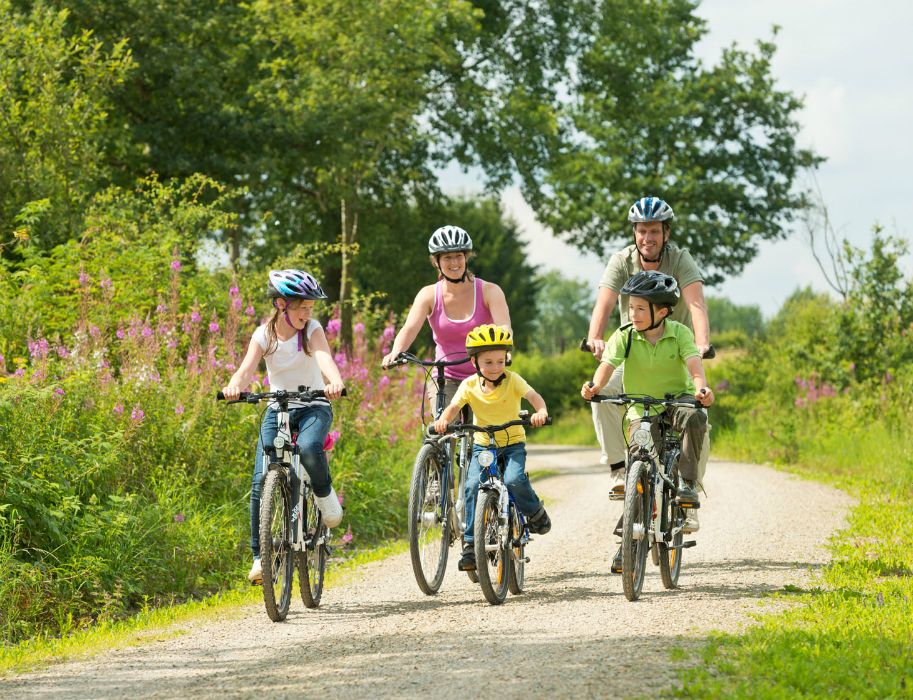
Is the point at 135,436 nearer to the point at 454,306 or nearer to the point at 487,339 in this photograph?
the point at 454,306

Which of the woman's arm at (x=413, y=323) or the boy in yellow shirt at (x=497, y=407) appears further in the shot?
the woman's arm at (x=413, y=323)

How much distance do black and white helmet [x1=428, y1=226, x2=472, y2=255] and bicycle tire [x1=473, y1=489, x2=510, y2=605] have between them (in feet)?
5.43

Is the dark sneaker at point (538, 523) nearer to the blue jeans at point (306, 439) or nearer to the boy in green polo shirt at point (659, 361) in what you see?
the boy in green polo shirt at point (659, 361)

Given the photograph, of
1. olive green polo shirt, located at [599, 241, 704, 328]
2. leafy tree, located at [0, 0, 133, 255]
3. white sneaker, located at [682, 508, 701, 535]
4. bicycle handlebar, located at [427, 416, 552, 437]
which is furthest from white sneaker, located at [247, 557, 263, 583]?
leafy tree, located at [0, 0, 133, 255]

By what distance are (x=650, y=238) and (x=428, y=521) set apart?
242 cm

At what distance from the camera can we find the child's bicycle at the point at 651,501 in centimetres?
716

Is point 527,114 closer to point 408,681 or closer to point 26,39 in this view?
point 26,39

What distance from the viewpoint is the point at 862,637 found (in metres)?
5.98

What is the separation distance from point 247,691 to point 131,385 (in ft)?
16.2

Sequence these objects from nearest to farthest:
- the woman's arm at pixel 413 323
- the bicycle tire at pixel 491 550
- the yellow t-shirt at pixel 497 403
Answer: the bicycle tire at pixel 491 550 < the yellow t-shirt at pixel 497 403 < the woman's arm at pixel 413 323

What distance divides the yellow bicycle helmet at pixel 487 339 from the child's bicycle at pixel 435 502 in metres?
0.39

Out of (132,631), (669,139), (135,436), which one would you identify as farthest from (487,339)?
(669,139)

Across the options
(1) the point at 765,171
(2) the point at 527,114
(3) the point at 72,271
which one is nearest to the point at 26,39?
(3) the point at 72,271

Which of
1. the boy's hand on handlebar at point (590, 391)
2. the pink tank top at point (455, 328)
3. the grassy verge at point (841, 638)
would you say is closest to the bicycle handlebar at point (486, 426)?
the boy's hand on handlebar at point (590, 391)
